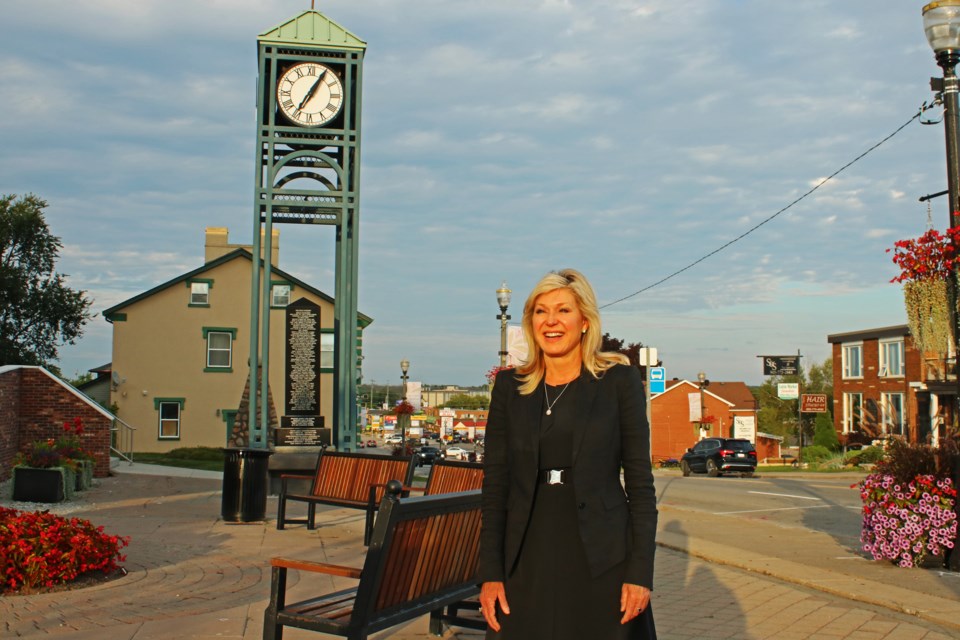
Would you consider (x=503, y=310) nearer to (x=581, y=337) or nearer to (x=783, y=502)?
(x=783, y=502)

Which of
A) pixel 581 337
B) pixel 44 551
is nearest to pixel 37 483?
pixel 44 551

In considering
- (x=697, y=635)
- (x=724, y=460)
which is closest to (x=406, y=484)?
(x=697, y=635)

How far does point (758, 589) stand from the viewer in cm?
823

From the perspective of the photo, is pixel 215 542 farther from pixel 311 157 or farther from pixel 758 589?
pixel 311 157

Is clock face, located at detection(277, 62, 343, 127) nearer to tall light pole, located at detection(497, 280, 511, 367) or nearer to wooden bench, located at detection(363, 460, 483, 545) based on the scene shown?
tall light pole, located at detection(497, 280, 511, 367)

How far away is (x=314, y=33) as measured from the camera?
1798 centimetres

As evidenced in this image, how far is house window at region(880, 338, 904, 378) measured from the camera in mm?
47859

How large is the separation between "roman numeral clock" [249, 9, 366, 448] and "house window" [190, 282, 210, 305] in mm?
21075

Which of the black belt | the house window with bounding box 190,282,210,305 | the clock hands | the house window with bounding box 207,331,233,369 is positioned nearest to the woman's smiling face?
the black belt

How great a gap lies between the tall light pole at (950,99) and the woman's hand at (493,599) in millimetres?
6914

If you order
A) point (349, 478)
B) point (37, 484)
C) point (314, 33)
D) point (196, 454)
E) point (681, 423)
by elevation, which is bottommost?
point (196, 454)

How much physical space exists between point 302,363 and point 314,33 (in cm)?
634

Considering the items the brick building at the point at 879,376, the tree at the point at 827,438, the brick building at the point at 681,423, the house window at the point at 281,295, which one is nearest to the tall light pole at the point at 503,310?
the house window at the point at 281,295

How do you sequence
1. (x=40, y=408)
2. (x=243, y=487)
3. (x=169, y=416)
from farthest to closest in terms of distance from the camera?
(x=169, y=416) → (x=40, y=408) → (x=243, y=487)
